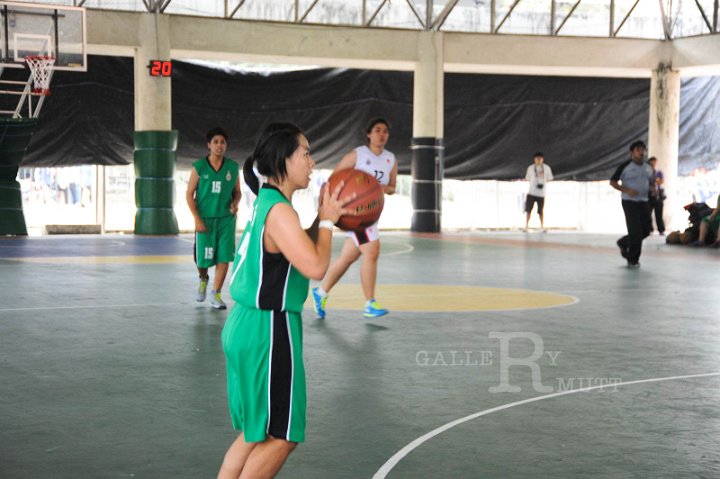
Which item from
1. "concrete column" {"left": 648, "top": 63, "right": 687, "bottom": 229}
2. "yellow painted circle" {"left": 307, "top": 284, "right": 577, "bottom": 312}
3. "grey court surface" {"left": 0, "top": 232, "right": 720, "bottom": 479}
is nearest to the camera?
"grey court surface" {"left": 0, "top": 232, "right": 720, "bottom": 479}

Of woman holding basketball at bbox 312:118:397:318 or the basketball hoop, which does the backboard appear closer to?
the basketball hoop

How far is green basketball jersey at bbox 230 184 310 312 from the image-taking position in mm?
3539

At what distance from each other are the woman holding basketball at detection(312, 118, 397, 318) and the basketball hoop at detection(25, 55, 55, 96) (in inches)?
551

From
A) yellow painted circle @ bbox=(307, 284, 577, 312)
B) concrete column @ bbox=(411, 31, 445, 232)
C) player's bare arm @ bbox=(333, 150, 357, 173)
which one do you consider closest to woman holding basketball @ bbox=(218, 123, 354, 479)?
player's bare arm @ bbox=(333, 150, 357, 173)

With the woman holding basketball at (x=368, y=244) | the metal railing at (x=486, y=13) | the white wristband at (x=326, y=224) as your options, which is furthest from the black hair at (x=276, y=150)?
the metal railing at (x=486, y=13)

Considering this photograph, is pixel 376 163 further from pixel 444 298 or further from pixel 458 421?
pixel 458 421

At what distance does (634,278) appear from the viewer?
13734 mm

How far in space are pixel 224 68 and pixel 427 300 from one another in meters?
16.7

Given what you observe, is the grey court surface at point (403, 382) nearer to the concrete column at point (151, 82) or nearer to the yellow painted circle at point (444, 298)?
the yellow painted circle at point (444, 298)

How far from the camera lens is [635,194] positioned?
1509 cm

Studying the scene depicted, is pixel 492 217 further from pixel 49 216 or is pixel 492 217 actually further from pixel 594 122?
pixel 49 216

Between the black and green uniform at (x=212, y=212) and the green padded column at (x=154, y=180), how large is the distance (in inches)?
545

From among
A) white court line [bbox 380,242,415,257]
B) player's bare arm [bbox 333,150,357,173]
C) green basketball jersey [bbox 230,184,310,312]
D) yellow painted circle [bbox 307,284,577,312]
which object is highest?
player's bare arm [bbox 333,150,357,173]

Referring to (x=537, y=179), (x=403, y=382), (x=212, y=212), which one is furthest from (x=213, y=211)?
(x=537, y=179)
